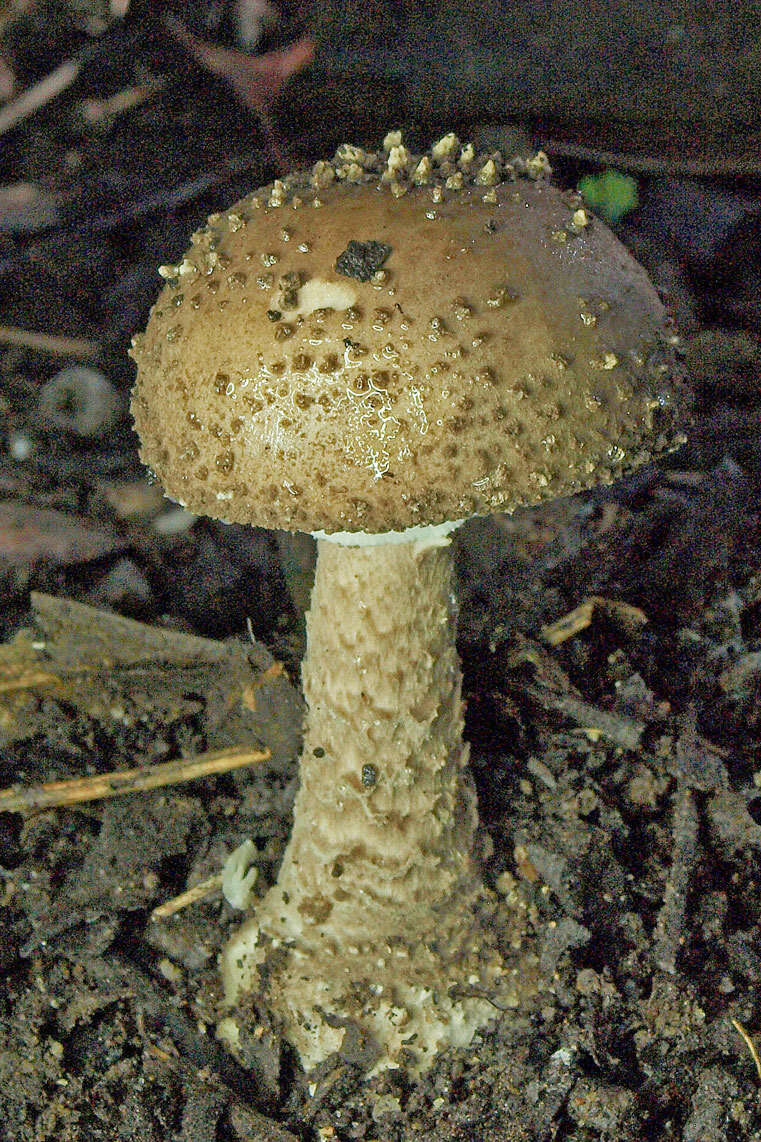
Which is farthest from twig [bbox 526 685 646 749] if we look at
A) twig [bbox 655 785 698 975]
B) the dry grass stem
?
the dry grass stem

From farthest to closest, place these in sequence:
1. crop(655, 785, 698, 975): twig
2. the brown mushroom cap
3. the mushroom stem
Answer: crop(655, 785, 698, 975): twig, the mushroom stem, the brown mushroom cap

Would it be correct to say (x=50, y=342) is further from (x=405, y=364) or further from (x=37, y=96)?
(x=405, y=364)

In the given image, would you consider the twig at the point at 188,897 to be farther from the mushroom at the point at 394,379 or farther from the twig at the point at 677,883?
the twig at the point at 677,883

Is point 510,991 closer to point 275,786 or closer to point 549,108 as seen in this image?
point 275,786

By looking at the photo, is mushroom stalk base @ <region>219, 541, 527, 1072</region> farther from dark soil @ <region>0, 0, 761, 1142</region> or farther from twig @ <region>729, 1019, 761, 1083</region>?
twig @ <region>729, 1019, 761, 1083</region>

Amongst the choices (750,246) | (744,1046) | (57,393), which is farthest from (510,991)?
(750,246)

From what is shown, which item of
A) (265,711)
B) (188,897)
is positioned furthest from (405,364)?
(188,897)

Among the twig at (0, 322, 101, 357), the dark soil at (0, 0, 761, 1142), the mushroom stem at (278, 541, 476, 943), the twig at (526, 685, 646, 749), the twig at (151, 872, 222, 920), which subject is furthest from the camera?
the twig at (0, 322, 101, 357)
